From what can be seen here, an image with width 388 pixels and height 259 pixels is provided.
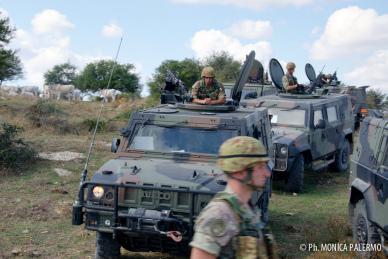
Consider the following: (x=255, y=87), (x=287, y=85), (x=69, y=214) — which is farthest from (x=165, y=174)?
(x=255, y=87)

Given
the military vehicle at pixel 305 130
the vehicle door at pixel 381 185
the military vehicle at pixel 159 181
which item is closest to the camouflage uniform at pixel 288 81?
the military vehicle at pixel 305 130

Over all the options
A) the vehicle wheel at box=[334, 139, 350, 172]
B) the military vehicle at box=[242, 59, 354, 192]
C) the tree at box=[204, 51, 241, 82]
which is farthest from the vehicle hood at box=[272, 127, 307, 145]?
the tree at box=[204, 51, 241, 82]

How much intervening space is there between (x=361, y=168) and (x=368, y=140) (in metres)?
0.31

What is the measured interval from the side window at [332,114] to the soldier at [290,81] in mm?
876

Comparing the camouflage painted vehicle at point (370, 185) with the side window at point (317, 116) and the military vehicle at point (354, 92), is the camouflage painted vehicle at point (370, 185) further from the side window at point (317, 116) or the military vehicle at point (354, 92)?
the military vehicle at point (354, 92)

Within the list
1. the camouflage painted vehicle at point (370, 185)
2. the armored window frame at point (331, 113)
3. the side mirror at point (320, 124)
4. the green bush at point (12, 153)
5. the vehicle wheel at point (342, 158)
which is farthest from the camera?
the vehicle wheel at point (342, 158)

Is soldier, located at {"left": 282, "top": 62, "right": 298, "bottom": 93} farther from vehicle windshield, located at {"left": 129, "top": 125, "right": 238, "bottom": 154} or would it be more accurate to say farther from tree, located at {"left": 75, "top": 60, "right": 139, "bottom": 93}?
tree, located at {"left": 75, "top": 60, "right": 139, "bottom": 93}

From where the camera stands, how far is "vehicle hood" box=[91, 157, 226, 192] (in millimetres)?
5842

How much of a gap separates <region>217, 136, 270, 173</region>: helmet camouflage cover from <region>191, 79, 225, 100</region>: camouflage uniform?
18.5 feet

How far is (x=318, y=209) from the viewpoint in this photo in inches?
375

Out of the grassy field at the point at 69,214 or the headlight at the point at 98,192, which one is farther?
the grassy field at the point at 69,214

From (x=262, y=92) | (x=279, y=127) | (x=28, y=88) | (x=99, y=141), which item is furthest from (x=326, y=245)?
(x=28, y=88)

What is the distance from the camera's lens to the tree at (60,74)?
49.2 metres

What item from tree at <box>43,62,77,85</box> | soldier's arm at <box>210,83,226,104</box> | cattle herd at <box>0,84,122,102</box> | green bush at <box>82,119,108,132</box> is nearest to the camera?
soldier's arm at <box>210,83,226,104</box>
